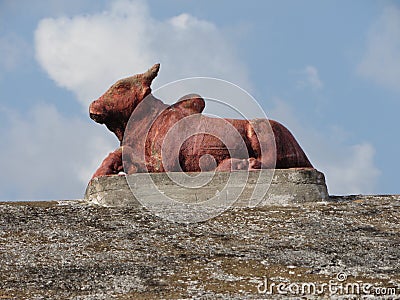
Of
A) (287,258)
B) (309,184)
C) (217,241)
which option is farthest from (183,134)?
(287,258)

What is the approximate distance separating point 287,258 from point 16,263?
12.8 ft

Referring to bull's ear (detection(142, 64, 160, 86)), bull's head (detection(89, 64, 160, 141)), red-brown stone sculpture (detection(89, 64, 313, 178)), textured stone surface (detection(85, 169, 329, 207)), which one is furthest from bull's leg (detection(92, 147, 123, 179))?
bull's ear (detection(142, 64, 160, 86))

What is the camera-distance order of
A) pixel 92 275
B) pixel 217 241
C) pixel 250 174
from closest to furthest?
pixel 92 275
pixel 217 241
pixel 250 174

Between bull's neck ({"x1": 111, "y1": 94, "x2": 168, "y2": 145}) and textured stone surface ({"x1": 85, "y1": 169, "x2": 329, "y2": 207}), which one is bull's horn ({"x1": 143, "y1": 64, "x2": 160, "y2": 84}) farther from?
textured stone surface ({"x1": 85, "y1": 169, "x2": 329, "y2": 207})

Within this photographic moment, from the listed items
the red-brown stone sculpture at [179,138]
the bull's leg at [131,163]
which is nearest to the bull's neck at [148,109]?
the red-brown stone sculpture at [179,138]

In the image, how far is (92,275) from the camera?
36.9 ft

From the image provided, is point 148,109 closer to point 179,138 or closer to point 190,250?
point 179,138

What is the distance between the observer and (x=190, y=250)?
12461mm

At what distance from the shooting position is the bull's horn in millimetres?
16734

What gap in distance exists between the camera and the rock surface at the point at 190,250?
1084cm

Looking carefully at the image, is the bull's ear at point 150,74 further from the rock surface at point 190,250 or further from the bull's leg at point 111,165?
the rock surface at point 190,250

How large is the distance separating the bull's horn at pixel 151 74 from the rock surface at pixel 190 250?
9.44ft

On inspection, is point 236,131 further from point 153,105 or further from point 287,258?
point 287,258

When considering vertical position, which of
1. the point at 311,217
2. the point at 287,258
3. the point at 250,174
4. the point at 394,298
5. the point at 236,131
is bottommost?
the point at 394,298
